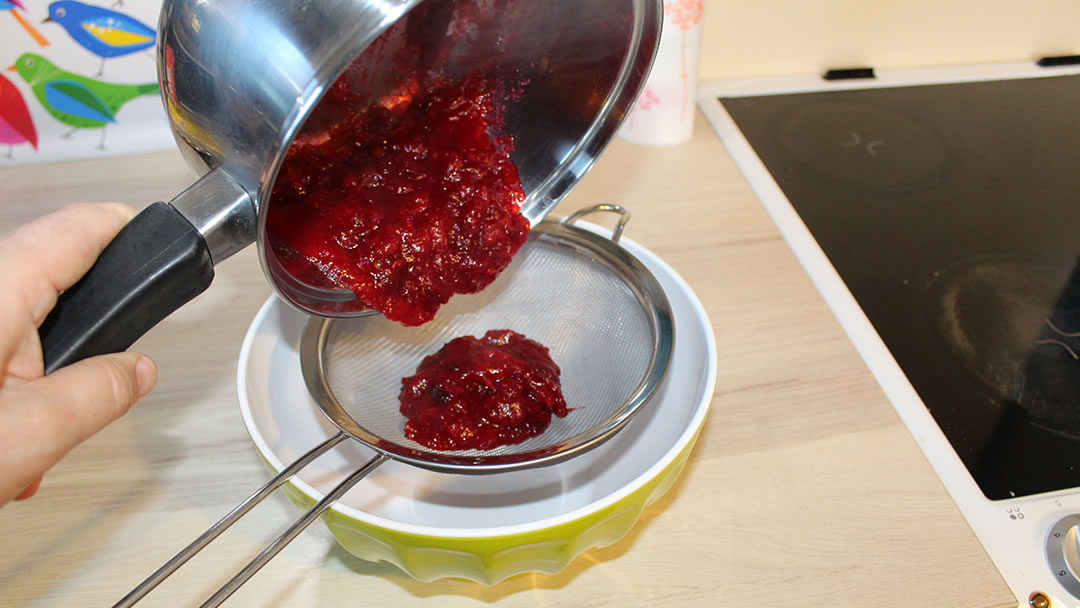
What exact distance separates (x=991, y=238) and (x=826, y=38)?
2.19 ft

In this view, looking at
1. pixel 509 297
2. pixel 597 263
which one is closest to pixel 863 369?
pixel 597 263

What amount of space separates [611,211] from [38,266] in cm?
69

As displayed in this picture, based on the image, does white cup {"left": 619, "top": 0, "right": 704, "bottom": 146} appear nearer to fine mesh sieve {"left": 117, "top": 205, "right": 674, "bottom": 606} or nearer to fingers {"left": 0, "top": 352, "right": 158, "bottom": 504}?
fine mesh sieve {"left": 117, "top": 205, "right": 674, "bottom": 606}

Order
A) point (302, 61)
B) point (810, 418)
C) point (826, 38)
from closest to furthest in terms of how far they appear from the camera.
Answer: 1. point (302, 61)
2. point (810, 418)
3. point (826, 38)

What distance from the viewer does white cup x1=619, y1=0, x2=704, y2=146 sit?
136cm

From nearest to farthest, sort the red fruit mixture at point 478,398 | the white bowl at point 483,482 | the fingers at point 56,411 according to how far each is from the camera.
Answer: the fingers at point 56,411 → the white bowl at point 483,482 → the red fruit mixture at point 478,398

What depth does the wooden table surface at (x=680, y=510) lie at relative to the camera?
0.84 metres

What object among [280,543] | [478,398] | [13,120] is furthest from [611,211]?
[13,120]

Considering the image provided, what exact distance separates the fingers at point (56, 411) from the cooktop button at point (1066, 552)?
96 centimetres

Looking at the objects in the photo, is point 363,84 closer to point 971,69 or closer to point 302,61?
point 302,61

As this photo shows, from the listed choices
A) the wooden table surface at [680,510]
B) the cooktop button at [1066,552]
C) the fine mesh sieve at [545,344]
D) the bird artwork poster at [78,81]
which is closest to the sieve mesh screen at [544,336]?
the fine mesh sieve at [545,344]

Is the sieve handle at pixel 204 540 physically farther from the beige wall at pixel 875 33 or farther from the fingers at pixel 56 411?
the beige wall at pixel 875 33

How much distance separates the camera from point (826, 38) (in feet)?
5.82

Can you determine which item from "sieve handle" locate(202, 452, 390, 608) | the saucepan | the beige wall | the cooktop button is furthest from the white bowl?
the beige wall
